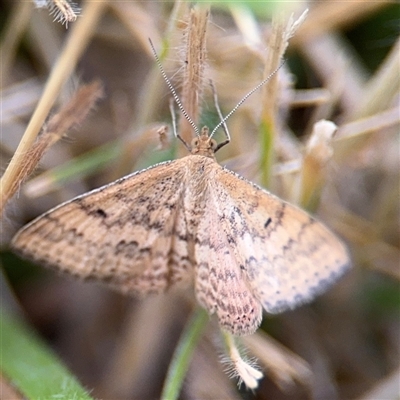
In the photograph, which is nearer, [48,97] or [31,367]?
[48,97]

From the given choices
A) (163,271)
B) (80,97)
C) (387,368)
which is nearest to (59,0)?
(80,97)

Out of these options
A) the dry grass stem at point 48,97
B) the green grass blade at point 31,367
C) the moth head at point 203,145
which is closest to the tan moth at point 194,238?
the moth head at point 203,145

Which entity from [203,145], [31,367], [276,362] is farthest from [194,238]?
[31,367]

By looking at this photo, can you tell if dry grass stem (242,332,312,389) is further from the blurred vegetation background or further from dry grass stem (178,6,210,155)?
dry grass stem (178,6,210,155)

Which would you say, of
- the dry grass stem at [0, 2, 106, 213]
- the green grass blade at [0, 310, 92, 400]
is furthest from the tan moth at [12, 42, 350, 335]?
the green grass blade at [0, 310, 92, 400]

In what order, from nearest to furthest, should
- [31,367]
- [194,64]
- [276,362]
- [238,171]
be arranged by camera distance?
[194,64]
[31,367]
[276,362]
[238,171]

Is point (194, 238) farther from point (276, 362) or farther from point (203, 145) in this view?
point (276, 362)

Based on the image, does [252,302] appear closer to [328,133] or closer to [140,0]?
[328,133]

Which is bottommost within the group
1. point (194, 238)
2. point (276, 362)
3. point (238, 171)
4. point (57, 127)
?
point (276, 362)
